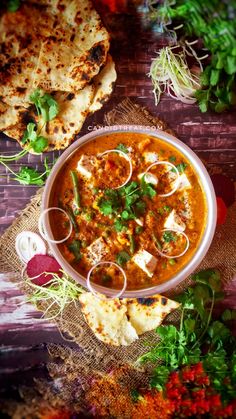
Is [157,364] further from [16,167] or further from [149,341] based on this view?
[16,167]

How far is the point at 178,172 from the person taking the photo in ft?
13.1

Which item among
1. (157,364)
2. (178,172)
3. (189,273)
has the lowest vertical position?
(157,364)

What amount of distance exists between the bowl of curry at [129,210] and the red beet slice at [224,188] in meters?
0.25

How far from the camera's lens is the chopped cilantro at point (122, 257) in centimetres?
397

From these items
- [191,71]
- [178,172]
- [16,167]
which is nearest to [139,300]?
[178,172]

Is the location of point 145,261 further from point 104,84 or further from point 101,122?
point 104,84

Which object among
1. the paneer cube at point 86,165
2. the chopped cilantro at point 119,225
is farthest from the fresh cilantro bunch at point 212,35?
the chopped cilantro at point 119,225

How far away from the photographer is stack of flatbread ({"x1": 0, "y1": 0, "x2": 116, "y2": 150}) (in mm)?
3912

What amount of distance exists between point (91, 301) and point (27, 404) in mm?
994

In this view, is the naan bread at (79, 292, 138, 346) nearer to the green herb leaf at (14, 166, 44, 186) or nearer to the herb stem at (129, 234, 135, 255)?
the herb stem at (129, 234, 135, 255)

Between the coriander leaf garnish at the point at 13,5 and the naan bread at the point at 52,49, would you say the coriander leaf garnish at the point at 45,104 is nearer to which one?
the naan bread at the point at 52,49

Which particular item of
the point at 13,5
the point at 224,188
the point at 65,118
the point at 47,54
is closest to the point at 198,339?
the point at 224,188

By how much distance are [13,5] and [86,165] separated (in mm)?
1278

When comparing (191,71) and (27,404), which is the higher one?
(191,71)
